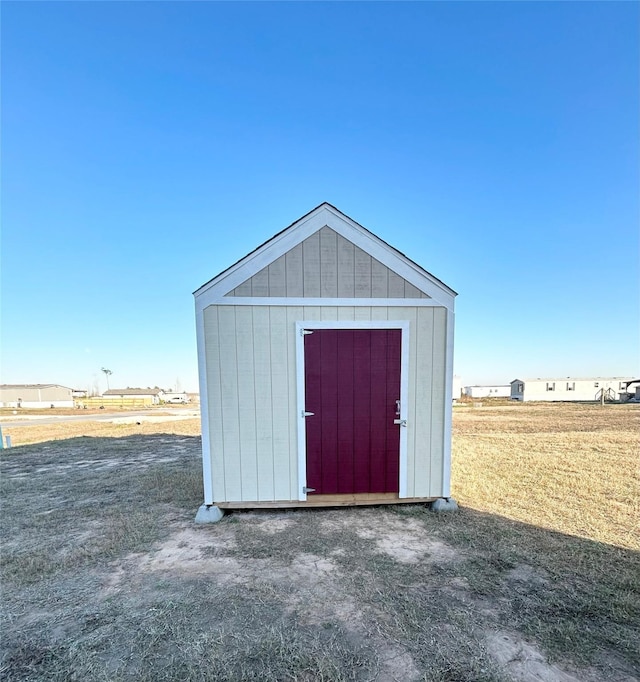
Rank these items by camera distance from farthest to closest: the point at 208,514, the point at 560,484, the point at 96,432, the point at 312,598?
the point at 96,432 → the point at 560,484 → the point at 208,514 → the point at 312,598

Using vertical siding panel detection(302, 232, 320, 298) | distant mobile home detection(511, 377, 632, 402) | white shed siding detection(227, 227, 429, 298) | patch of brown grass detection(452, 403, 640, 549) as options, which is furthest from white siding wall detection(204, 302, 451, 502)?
distant mobile home detection(511, 377, 632, 402)

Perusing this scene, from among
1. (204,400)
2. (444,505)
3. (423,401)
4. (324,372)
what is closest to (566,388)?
(444,505)

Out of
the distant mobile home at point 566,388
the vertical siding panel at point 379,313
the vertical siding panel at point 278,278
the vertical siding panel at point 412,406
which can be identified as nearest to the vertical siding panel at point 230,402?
the vertical siding panel at point 278,278

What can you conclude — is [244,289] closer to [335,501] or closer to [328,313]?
[328,313]

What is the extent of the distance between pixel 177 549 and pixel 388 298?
3487 millimetres

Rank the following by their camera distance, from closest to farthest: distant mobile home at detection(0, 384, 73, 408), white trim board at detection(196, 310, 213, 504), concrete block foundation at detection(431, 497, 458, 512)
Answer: white trim board at detection(196, 310, 213, 504), concrete block foundation at detection(431, 497, 458, 512), distant mobile home at detection(0, 384, 73, 408)

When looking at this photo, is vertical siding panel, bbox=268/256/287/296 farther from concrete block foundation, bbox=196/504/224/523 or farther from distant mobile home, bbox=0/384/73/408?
distant mobile home, bbox=0/384/73/408

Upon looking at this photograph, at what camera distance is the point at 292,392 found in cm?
385

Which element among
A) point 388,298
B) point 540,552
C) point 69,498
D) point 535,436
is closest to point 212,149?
point 388,298

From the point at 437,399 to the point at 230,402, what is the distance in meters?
2.53

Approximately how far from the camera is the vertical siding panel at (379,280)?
3844mm

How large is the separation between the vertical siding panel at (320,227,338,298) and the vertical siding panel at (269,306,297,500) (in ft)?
1.87

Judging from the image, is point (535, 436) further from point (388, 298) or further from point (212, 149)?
point (212, 149)

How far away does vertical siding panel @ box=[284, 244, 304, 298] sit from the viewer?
3.78 meters
